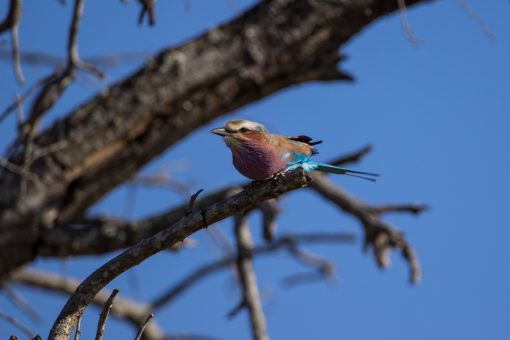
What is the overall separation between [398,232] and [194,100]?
1918 mm

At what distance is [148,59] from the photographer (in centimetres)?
611

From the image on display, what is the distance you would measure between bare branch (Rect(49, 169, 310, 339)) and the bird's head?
1.59 feet

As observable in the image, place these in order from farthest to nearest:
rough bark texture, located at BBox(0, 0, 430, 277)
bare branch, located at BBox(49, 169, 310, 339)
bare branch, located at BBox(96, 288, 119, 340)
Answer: rough bark texture, located at BBox(0, 0, 430, 277)
bare branch, located at BBox(49, 169, 310, 339)
bare branch, located at BBox(96, 288, 119, 340)

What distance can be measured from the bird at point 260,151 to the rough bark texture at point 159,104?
7.71ft

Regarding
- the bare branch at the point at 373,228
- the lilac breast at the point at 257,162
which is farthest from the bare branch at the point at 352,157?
the lilac breast at the point at 257,162

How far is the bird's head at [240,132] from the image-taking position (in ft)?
11.9

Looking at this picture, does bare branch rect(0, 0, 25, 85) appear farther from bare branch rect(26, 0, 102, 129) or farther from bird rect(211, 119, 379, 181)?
bird rect(211, 119, 379, 181)

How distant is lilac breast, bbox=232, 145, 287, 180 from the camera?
3.55 m

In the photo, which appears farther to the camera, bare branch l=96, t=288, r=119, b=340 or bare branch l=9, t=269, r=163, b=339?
bare branch l=9, t=269, r=163, b=339

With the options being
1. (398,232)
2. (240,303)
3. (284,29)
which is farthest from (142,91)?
(398,232)

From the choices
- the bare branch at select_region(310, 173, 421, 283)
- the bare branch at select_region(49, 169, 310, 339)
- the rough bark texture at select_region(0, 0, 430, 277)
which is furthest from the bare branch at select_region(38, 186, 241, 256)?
the bare branch at select_region(49, 169, 310, 339)

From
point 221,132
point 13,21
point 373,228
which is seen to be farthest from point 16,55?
point 373,228

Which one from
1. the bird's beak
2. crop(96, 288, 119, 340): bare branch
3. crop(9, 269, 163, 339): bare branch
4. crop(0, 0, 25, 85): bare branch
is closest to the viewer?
crop(96, 288, 119, 340): bare branch

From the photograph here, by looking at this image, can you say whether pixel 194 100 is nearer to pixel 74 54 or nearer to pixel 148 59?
pixel 148 59
